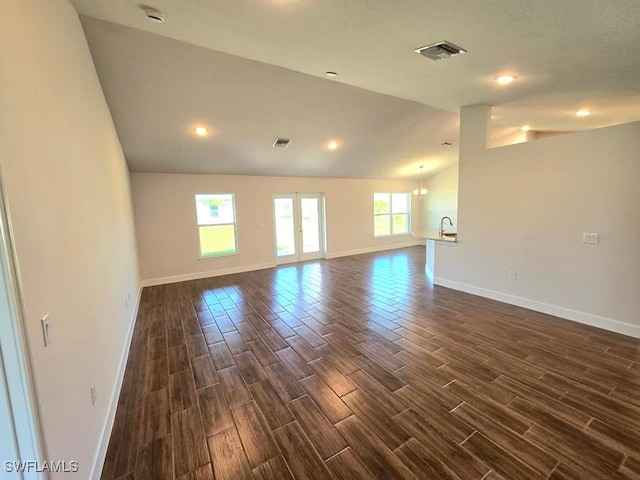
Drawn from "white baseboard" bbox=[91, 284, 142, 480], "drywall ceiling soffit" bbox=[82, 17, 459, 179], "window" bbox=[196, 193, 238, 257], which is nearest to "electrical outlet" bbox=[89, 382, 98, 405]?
"white baseboard" bbox=[91, 284, 142, 480]

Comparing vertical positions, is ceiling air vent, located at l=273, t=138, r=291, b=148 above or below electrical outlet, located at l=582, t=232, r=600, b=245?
above

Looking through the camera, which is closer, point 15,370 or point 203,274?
point 15,370

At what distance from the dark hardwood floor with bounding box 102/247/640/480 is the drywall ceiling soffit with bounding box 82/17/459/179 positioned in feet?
9.38

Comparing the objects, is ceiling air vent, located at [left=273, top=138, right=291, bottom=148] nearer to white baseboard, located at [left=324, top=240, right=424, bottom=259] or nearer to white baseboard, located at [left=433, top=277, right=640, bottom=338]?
white baseboard, located at [left=324, top=240, right=424, bottom=259]

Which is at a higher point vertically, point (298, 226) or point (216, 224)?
point (216, 224)

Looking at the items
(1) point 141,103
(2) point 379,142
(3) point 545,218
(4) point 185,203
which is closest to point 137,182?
(4) point 185,203

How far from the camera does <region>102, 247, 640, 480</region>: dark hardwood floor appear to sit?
1.70m

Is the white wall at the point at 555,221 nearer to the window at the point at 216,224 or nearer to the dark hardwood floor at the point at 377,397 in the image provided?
the dark hardwood floor at the point at 377,397

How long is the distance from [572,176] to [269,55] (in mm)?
3799

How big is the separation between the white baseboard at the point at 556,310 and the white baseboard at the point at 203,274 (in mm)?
4280

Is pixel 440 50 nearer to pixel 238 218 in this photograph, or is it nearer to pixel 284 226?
pixel 238 218

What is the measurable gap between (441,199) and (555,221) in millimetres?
5732

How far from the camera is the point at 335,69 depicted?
9.36 ft

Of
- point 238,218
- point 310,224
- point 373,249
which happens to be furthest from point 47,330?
point 373,249
